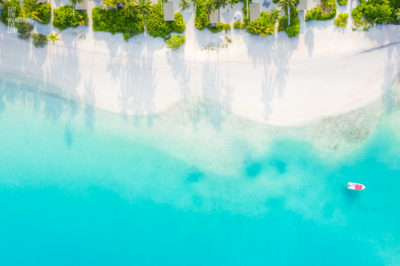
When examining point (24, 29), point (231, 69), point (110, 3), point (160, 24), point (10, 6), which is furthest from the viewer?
point (231, 69)

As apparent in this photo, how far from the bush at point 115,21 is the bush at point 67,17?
580 mm

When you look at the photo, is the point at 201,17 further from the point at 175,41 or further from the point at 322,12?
the point at 322,12

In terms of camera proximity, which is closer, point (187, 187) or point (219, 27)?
point (219, 27)

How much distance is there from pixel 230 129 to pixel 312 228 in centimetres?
656

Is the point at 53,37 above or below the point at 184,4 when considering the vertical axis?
below

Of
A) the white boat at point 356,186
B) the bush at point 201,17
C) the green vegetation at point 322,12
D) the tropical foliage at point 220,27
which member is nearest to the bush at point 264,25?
the tropical foliage at point 220,27

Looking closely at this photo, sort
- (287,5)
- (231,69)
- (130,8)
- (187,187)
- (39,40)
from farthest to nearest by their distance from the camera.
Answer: (187,187) < (231,69) < (39,40) < (287,5) < (130,8)

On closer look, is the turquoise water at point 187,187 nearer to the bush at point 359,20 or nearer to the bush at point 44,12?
the bush at point 44,12

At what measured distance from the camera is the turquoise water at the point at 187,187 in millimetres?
13906

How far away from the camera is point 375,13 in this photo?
43.3 feet

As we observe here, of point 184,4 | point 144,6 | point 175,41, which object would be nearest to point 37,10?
point 144,6

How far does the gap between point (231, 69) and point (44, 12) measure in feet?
31.2

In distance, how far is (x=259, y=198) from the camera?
45.7 feet

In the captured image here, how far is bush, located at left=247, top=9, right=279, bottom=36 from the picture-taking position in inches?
516
